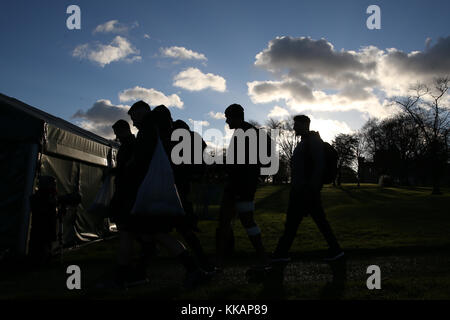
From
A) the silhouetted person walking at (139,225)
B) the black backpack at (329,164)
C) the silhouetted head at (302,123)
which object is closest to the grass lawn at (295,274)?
the silhouetted person walking at (139,225)

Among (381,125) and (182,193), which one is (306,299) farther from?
(381,125)

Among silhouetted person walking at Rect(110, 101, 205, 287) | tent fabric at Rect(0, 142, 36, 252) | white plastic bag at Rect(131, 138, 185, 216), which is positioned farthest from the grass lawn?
white plastic bag at Rect(131, 138, 185, 216)

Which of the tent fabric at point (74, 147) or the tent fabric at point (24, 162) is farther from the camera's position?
the tent fabric at point (74, 147)

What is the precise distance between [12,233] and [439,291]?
6.19 metres

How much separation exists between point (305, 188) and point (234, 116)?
149 centimetres

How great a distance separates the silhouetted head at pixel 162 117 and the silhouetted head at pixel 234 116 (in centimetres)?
90

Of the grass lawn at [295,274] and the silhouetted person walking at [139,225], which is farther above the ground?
the silhouetted person walking at [139,225]

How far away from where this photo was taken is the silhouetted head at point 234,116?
494 cm

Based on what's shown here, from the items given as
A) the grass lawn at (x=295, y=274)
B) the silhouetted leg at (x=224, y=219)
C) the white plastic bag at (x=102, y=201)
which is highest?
the white plastic bag at (x=102, y=201)

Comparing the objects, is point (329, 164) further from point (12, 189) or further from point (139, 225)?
point (12, 189)

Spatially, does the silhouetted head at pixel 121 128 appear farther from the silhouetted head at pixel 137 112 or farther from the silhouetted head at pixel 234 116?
the silhouetted head at pixel 234 116

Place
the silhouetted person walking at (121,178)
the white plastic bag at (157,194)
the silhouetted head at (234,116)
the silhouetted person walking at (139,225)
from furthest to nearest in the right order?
1. the silhouetted head at (234,116)
2. the silhouetted person walking at (121,178)
3. the silhouetted person walking at (139,225)
4. the white plastic bag at (157,194)

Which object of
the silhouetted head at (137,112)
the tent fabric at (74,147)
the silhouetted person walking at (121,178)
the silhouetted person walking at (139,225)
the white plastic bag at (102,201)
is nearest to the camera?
the silhouetted person walking at (139,225)
